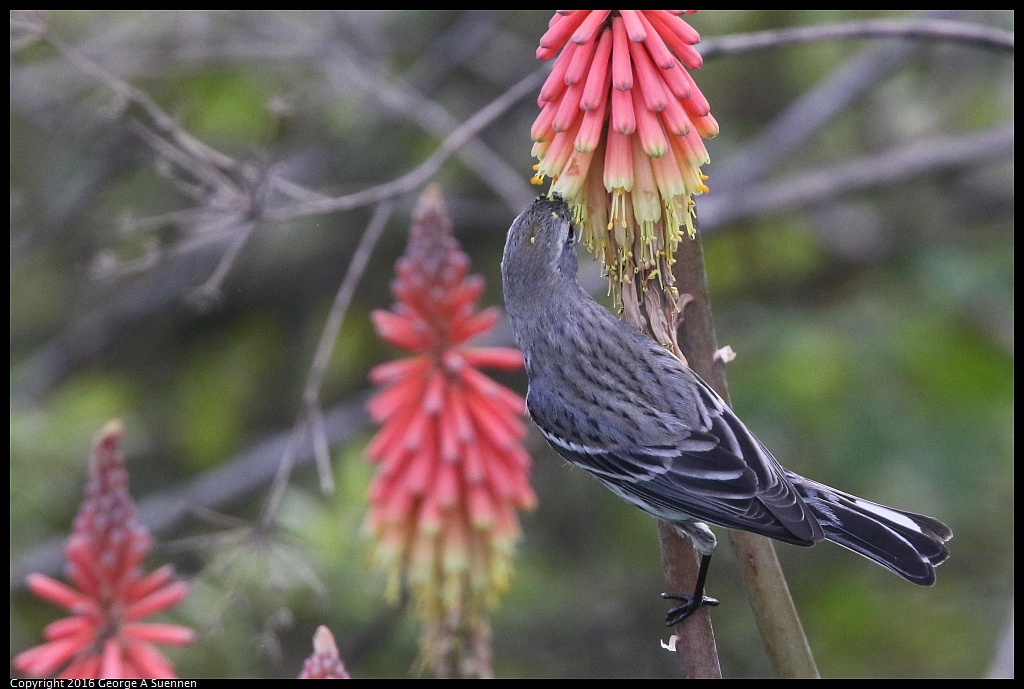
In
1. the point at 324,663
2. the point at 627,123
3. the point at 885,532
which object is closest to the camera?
the point at 324,663

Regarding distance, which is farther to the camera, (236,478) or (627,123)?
(236,478)

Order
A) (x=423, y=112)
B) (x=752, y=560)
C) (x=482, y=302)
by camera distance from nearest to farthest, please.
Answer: (x=752, y=560)
(x=423, y=112)
(x=482, y=302)

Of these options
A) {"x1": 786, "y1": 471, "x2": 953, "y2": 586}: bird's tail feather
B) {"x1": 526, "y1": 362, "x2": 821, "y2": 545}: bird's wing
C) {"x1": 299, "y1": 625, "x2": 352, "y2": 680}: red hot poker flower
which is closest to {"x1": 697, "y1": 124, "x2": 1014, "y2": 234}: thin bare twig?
{"x1": 526, "y1": 362, "x2": 821, "y2": 545}: bird's wing

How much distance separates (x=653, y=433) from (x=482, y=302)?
3.86 meters

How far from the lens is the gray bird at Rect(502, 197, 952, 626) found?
346 centimetres

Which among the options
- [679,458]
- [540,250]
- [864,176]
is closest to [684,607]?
[679,458]

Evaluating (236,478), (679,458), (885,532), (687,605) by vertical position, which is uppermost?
(236,478)

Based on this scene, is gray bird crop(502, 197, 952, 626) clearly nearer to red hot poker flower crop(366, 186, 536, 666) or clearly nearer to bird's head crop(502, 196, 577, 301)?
bird's head crop(502, 196, 577, 301)

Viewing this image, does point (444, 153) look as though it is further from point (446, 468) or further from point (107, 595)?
point (107, 595)

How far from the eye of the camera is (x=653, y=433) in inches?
154

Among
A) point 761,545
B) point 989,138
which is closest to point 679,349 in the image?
point 761,545

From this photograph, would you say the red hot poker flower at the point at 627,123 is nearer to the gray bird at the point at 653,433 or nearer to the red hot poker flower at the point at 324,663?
the gray bird at the point at 653,433

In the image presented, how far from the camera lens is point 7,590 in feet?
15.9

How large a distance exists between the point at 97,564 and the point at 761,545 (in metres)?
2.04
